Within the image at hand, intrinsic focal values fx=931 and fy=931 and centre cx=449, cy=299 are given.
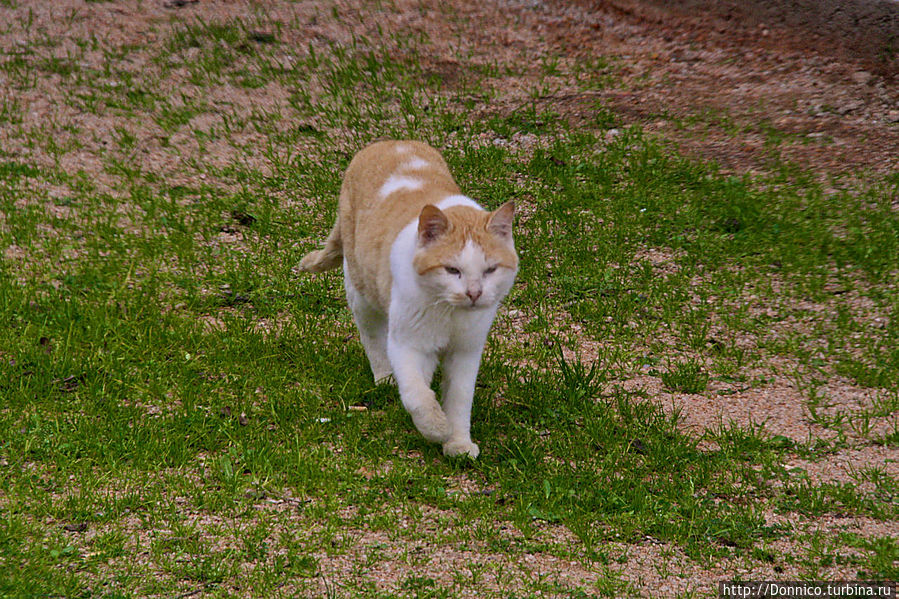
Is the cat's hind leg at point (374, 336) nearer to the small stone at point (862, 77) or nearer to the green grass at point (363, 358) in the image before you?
the green grass at point (363, 358)

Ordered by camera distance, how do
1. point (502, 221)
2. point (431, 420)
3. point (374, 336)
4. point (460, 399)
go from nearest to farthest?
point (431, 420), point (502, 221), point (460, 399), point (374, 336)

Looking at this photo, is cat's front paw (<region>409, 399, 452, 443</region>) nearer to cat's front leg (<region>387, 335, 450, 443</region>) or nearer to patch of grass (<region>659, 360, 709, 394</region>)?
cat's front leg (<region>387, 335, 450, 443</region>)

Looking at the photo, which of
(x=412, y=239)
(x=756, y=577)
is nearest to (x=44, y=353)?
A: (x=412, y=239)

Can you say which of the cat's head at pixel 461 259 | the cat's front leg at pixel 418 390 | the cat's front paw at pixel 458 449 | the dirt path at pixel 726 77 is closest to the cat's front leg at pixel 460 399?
the cat's front paw at pixel 458 449

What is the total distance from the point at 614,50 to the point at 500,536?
799 cm

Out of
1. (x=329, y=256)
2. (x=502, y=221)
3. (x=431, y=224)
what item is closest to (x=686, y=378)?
(x=502, y=221)

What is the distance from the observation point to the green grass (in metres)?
4.11

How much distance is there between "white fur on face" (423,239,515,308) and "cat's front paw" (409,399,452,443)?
1.73ft

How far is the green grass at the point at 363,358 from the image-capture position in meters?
4.11

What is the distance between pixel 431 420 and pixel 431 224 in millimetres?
955

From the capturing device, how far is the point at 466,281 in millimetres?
4402

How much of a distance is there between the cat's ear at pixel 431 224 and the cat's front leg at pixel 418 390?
1.87 ft

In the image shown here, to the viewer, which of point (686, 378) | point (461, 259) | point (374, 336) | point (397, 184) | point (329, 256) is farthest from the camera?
point (329, 256)

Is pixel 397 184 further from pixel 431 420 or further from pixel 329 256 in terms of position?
pixel 431 420
